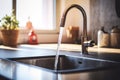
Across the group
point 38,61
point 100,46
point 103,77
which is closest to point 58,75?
point 103,77

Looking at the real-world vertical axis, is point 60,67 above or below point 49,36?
below

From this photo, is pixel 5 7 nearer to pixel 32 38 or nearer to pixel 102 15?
pixel 32 38

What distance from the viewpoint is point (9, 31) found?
6.92 ft

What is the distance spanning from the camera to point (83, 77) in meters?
0.89

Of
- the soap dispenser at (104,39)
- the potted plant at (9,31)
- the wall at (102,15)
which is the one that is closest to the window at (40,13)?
the potted plant at (9,31)

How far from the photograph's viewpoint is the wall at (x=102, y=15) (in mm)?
2059

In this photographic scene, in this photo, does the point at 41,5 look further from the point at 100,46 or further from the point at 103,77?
the point at 103,77

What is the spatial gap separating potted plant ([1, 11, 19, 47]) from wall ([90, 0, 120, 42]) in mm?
713

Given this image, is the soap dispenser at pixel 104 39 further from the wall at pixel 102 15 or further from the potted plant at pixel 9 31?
the potted plant at pixel 9 31

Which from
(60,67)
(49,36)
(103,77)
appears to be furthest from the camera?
(49,36)

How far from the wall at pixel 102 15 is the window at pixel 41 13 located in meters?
0.51

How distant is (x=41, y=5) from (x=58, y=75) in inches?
77.6

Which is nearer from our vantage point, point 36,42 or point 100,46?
point 100,46

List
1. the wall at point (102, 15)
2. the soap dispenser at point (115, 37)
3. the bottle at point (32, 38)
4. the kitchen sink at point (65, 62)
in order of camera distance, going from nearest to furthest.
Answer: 1. the kitchen sink at point (65, 62)
2. the soap dispenser at point (115, 37)
3. the wall at point (102, 15)
4. the bottle at point (32, 38)
